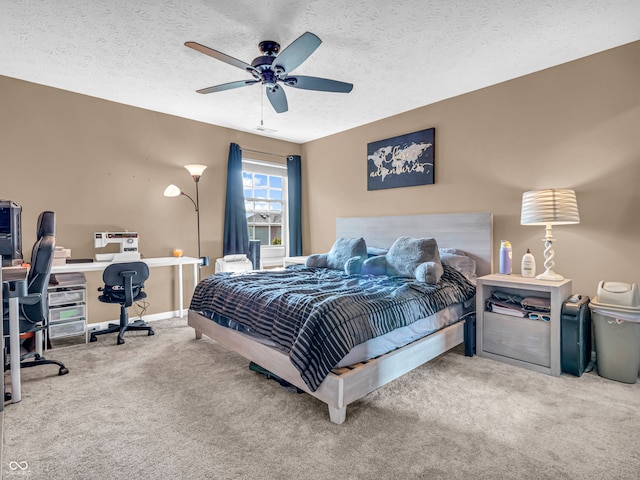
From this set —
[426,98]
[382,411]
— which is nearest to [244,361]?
[382,411]

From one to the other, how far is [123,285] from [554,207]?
388 cm

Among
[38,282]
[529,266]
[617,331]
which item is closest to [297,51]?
[38,282]

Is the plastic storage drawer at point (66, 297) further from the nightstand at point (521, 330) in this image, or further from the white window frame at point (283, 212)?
the nightstand at point (521, 330)

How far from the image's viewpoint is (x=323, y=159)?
5.29m

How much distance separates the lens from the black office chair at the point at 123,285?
3254mm

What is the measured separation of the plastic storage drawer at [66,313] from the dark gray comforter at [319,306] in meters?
1.19

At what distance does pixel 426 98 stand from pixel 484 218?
147cm

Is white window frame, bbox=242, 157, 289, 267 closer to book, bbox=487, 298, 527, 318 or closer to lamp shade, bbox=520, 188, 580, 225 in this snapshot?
book, bbox=487, 298, 527, 318

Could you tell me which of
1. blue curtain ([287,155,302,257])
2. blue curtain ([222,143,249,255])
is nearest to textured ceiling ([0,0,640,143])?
blue curtain ([222,143,249,255])

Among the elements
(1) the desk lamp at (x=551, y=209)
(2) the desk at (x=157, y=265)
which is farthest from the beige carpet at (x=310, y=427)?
(1) the desk lamp at (x=551, y=209)

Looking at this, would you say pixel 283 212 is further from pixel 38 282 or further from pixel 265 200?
pixel 38 282

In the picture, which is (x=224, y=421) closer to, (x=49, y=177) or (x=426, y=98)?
(x=49, y=177)

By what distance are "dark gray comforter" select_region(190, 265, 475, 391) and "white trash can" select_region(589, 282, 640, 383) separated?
3.07 feet

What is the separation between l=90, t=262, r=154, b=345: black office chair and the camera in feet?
10.7
